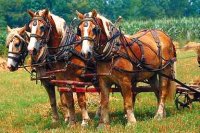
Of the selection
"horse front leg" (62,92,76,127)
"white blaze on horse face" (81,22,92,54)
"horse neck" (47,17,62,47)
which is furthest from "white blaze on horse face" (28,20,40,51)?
"horse front leg" (62,92,76,127)

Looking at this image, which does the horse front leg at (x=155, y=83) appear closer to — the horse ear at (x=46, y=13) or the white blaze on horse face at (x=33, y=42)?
the horse ear at (x=46, y=13)

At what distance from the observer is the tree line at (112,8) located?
3644 inches

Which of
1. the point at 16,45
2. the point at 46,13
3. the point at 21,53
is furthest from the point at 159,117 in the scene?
the point at 16,45

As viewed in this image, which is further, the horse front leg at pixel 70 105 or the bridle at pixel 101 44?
the horse front leg at pixel 70 105

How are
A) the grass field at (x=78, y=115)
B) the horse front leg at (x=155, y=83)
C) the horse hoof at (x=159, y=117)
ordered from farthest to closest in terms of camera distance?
the horse front leg at (x=155, y=83)
the horse hoof at (x=159, y=117)
the grass field at (x=78, y=115)

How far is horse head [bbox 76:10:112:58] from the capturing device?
923 centimetres

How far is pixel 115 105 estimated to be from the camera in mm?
13820

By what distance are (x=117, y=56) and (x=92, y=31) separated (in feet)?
2.55

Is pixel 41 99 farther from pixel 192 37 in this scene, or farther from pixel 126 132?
pixel 192 37

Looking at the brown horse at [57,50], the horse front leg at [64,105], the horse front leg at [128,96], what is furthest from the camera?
the horse front leg at [64,105]

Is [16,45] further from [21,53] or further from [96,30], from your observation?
[96,30]

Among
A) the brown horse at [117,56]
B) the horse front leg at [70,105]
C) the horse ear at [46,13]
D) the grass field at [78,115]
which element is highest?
the horse ear at [46,13]

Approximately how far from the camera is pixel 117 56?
983 centimetres

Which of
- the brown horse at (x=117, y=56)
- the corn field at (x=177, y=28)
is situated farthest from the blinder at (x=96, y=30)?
the corn field at (x=177, y=28)
